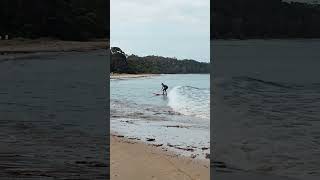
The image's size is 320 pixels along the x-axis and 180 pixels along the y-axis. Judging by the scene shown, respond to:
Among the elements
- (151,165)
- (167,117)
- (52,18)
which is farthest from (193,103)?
(52,18)

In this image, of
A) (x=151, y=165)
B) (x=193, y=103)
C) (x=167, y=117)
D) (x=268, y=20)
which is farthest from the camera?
(x=193, y=103)

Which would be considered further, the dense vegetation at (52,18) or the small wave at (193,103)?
the small wave at (193,103)

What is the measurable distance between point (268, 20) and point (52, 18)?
2.13 meters

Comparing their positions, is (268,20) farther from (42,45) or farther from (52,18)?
(42,45)

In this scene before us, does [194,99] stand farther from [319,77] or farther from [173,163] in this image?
[319,77]

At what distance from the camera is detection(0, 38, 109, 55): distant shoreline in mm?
4133

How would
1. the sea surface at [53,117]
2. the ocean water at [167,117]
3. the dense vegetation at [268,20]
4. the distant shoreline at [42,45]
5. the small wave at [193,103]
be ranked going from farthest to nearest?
1. the small wave at [193,103]
2. the ocean water at [167,117]
3. the dense vegetation at [268,20]
4. the distant shoreline at [42,45]
5. the sea surface at [53,117]

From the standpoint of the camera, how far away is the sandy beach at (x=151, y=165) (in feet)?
19.0

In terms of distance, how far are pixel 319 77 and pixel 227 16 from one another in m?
1.16

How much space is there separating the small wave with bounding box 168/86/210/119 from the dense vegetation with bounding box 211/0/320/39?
6.58 metres

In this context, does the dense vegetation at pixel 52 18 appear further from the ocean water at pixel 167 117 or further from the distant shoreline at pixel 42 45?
the ocean water at pixel 167 117

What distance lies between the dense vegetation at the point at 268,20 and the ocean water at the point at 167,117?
262 centimetres

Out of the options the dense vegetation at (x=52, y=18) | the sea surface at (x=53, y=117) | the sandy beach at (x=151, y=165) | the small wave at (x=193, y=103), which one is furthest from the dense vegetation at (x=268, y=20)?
the small wave at (x=193, y=103)

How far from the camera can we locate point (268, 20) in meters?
4.93
